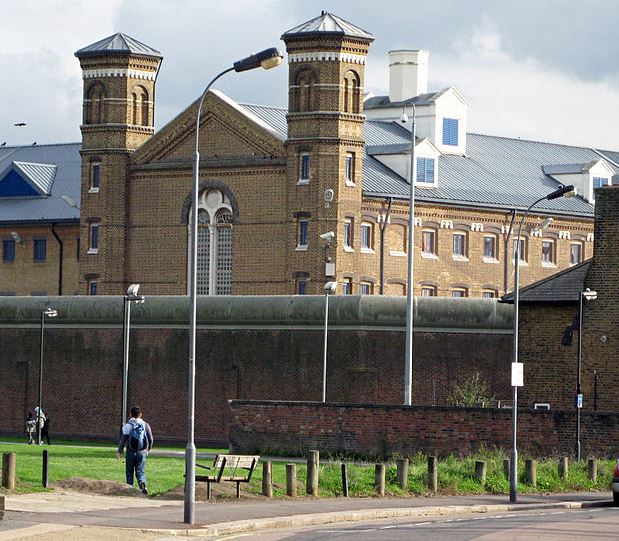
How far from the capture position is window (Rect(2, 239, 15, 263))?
98.2 meters

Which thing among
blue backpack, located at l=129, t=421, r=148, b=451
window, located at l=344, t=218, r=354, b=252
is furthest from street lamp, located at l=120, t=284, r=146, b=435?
blue backpack, located at l=129, t=421, r=148, b=451

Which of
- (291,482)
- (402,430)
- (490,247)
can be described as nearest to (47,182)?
(490,247)

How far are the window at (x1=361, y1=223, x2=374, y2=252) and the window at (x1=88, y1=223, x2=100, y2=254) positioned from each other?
506 inches

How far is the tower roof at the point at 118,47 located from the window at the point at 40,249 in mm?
15017

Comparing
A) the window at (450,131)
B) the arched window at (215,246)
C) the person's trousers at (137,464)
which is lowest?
the person's trousers at (137,464)

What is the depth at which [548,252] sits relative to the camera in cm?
9200

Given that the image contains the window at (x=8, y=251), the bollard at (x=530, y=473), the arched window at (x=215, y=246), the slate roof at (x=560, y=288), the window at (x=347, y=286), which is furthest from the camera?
the window at (x=8, y=251)

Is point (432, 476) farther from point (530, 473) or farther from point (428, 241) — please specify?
point (428, 241)

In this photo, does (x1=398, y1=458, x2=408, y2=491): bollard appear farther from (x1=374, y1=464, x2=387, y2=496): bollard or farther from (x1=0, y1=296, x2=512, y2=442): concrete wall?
(x1=0, y1=296, x2=512, y2=442): concrete wall

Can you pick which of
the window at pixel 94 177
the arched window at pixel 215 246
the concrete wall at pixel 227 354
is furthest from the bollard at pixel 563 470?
the window at pixel 94 177

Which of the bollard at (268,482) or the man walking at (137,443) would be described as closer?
the man walking at (137,443)

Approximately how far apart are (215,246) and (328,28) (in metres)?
11.4

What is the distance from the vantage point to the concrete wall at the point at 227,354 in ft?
220

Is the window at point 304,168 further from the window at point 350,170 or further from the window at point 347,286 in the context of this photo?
the window at point 347,286
